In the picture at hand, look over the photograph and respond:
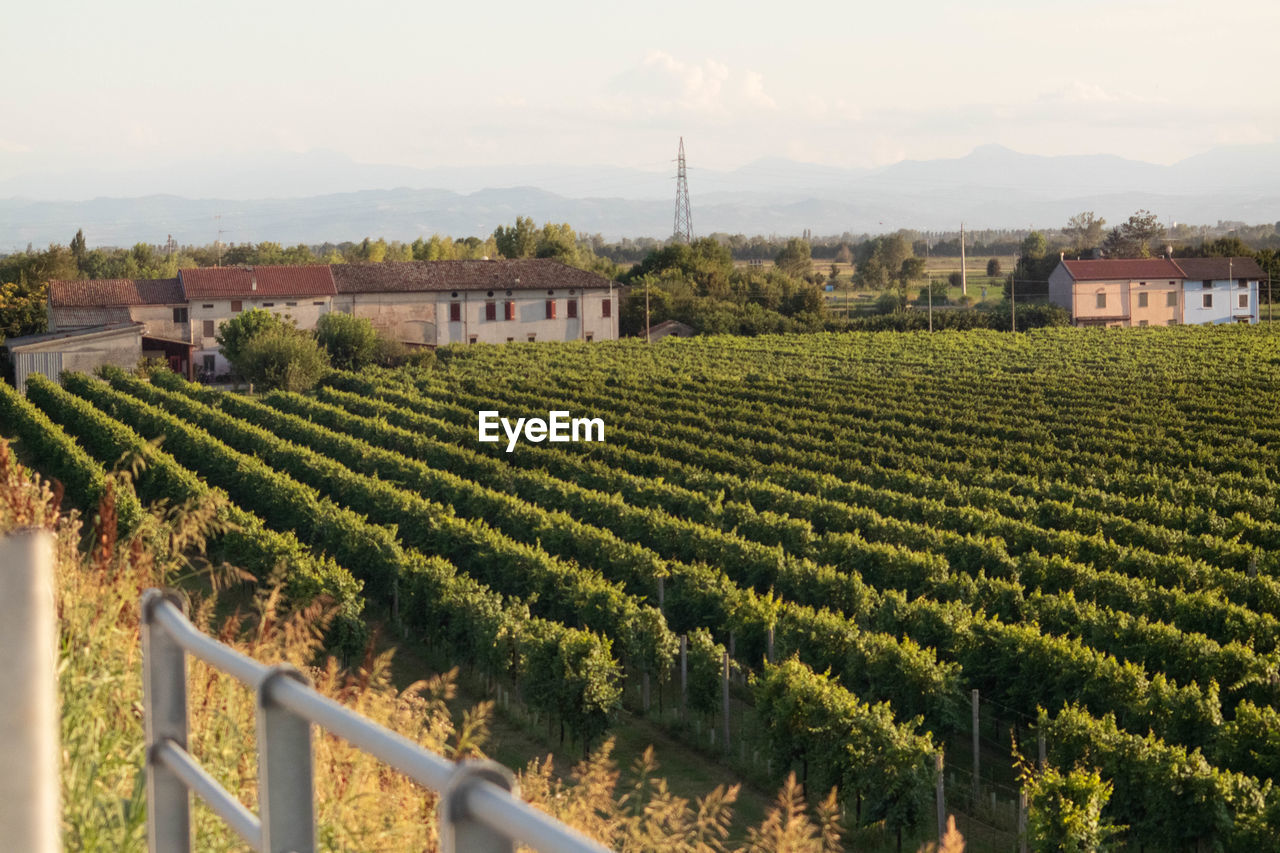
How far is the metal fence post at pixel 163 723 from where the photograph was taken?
263 centimetres

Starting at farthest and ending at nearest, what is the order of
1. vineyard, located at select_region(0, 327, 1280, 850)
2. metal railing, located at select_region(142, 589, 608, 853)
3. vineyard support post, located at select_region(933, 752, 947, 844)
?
vineyard, located at select_region(0, 327, 1280, 850)
vineyard support post, located at select_region(933, 752, 947, 844)
metal railing, located at select_region(142, 589, 608, 853)

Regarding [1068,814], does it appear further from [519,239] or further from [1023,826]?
[519,239]

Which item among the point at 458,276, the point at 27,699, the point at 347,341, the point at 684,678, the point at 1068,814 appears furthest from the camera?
the point at 458,276

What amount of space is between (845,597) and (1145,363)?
1731 inches

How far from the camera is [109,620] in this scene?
14.6 feet

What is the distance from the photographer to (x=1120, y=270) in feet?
297

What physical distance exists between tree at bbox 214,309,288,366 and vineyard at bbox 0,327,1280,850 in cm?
1169

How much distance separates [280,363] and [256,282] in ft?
47.9

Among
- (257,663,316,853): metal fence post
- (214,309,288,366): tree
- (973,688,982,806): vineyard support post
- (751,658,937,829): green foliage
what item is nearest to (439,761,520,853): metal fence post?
(257,663,316,853): metal fence post

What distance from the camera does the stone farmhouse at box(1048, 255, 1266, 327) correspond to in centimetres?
8969

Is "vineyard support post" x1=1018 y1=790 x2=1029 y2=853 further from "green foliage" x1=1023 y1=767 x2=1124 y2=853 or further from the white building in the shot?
the white building

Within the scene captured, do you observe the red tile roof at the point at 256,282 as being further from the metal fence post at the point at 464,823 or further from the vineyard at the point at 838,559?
the metal fence post at the point at 464,823

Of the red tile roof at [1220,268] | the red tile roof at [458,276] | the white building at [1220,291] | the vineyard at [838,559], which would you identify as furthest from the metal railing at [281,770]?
the red tile roof at [1220,268]

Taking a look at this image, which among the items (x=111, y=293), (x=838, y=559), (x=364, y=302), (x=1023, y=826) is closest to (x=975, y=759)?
(x=1023, y=826)
